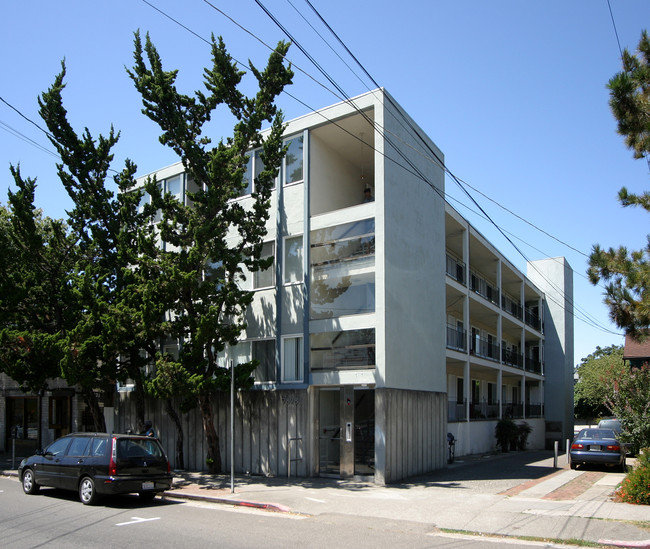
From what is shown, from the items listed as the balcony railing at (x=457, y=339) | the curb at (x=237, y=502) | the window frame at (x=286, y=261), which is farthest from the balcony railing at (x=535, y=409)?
the curb at (x=237, y=502)

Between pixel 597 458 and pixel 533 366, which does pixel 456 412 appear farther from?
pixel 533 366

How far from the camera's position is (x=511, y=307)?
3484 cm

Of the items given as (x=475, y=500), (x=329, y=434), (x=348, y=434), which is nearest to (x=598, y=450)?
(x=475, y=500)

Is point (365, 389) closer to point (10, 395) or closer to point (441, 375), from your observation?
point (441, 375)

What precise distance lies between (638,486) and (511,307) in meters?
23.2

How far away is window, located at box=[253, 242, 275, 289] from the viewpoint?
1959 cm

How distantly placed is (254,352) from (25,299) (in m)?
7.72

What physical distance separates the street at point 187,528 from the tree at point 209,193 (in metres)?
4.55

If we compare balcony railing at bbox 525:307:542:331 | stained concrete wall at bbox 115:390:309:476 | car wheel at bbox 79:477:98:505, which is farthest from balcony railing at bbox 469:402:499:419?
car wheel at bbox 79:477:98:505

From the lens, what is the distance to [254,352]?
64.1 ft

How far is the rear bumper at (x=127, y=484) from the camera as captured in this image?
485 inches

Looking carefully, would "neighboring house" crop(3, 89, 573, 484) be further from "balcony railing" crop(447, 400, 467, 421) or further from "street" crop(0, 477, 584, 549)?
"street" crop(0, 477, 584, 549)

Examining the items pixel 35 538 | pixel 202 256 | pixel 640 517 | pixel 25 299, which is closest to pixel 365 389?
pixel 202 256

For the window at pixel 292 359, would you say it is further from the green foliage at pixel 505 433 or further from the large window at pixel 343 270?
the green foliage at pixel 505 433
